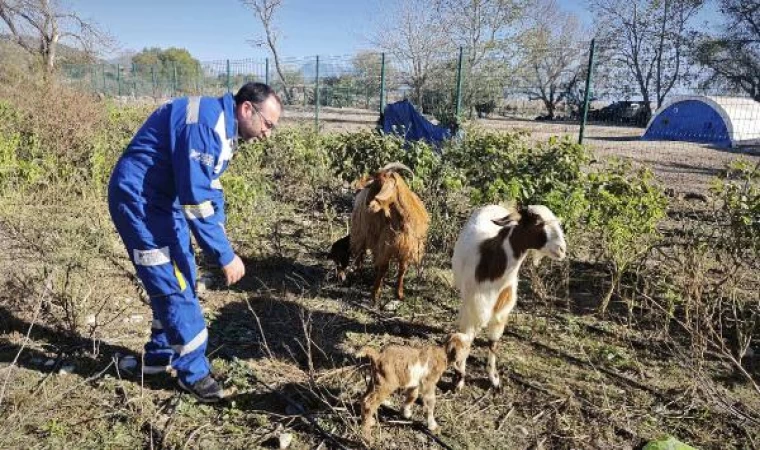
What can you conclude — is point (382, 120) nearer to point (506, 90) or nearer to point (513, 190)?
point (513, 190)

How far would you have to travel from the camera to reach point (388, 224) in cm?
A: 482

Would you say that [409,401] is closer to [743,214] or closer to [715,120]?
[743,214]

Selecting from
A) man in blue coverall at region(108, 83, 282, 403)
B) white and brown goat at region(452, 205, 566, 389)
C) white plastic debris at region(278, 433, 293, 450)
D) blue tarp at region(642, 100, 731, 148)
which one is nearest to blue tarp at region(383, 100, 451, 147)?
white and brown goat at region(452, 205, 566, 389)

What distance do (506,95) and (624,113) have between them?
32.1 feet

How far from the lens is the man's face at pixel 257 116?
3.21m

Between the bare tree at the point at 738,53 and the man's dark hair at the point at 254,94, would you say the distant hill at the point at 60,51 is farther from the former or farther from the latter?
the bare tree at the point at 738,53

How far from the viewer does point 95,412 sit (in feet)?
10.9

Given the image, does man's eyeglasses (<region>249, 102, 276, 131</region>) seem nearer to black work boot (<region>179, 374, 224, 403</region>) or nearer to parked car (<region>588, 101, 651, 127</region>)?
black work boot (<region>179, 374, 224, 403</region>)

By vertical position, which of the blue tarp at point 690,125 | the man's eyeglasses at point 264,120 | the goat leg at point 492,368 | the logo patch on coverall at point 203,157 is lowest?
the goat leg at point 492,368

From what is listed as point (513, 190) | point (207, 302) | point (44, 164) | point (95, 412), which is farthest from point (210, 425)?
point (44, 164)

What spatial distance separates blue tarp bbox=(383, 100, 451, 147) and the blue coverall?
A: 259 inches

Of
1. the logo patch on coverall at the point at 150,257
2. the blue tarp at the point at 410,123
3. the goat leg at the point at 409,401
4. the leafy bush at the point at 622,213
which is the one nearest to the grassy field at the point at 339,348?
the goat leg at the point at 409,401

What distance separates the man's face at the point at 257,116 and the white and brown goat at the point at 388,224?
153 cm

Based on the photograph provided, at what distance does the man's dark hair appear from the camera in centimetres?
321
